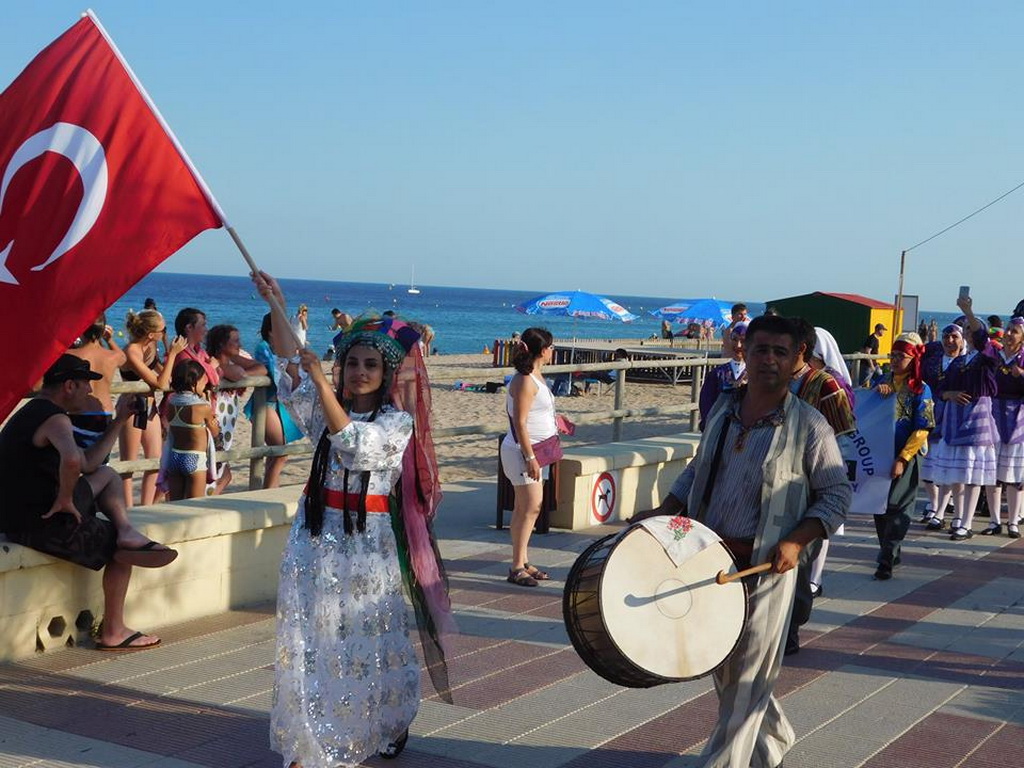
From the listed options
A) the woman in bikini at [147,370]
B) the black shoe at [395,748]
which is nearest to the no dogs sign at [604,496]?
the woman in bikini at [147,370]

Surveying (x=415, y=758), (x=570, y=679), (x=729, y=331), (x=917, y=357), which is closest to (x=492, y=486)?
(x=729, y=331)

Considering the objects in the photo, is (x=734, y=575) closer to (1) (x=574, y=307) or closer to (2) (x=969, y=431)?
(2) (x=969, y=431)

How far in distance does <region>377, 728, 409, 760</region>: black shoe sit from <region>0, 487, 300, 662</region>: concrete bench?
2.08 metres

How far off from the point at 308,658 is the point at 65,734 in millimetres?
1161

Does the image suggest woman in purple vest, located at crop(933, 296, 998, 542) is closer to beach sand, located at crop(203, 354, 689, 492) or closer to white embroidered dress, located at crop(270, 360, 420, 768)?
beach sand, located at crop(203, 354, 689, 492)

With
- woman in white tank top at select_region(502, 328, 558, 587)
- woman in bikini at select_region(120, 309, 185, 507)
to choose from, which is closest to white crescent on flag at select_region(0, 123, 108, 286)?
woman in bikini at select_region(120, 309, 185, 507)

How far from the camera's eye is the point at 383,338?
509 cm

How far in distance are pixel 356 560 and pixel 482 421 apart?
62.0 ft

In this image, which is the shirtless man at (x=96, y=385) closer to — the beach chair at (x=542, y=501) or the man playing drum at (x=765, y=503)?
the beach chair at (x=542, y=501)

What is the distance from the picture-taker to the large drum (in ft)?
14.3

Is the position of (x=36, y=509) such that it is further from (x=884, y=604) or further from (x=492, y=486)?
(x=492, y=486)

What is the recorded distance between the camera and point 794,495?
4656mm

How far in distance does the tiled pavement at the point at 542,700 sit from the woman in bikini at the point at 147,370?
7.55ft

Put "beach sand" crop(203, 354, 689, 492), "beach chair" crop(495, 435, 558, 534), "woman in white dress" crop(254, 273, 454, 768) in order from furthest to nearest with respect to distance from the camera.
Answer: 1. "beach sand" crop(203, 354, 689, 492)
2. "beach chair" crop(495, 435, 558, 534)
3. "woman in white dress" crop(254, 273, 454, 768)
